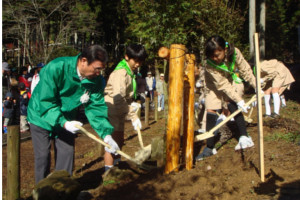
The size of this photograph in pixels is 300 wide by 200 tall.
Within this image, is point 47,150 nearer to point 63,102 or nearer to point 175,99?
point 63,102

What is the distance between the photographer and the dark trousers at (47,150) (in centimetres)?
365

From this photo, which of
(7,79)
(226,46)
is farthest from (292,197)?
(7,79)

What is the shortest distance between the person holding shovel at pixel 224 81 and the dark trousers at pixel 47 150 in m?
1.87

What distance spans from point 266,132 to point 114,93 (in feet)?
9.19

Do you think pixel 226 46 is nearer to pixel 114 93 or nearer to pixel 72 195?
pixel 114 93

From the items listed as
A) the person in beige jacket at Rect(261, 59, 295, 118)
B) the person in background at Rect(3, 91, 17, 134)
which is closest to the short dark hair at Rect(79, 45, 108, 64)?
the person in beige jacket at Rect(261, 59, 295, 118)

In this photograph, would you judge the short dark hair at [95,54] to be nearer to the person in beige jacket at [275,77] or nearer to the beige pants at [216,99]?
the beige pants at [216,99]

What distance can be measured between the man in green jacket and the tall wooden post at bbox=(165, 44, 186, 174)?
0.72 m

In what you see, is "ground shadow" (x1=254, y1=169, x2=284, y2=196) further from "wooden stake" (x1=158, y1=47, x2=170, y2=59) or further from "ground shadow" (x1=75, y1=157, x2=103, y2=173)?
"ground shadow" (x1=75, y1=157, x2=103, y2=173)

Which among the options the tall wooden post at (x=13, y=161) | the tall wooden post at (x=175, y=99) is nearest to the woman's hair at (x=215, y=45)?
the tall wooden post at (x=175, y=99)

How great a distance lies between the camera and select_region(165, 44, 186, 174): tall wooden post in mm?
3934

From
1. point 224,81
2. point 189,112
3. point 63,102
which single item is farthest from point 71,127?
point 224,81

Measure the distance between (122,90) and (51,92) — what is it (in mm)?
1056

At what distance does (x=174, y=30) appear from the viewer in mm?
14945
